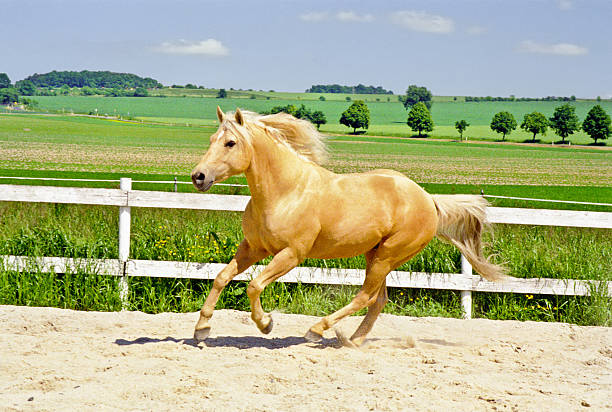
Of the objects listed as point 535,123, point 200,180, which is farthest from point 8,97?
point 200,180

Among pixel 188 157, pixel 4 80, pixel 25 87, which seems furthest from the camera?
pixel 25 87

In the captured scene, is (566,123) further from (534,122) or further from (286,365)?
(286,365)

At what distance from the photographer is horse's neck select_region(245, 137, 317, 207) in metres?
5.09

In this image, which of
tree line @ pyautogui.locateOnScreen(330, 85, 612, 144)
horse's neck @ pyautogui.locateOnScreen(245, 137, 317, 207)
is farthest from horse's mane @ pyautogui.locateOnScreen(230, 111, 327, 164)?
tree line @ pyautogui.locateOnScreen(330, 85, 612, 144)

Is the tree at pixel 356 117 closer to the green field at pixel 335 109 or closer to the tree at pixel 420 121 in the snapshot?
the green field at pixel 335 109

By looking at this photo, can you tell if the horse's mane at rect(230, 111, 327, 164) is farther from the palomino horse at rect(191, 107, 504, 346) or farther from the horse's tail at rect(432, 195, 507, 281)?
the horse's tail at rect(432, 195, 507, 281)

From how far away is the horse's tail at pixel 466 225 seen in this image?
6031mm

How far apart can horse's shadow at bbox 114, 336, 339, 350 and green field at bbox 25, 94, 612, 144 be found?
120m

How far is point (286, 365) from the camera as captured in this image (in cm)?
485

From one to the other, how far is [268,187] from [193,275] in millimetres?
2620

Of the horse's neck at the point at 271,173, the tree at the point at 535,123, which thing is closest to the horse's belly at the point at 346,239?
the horse's neck at the point at 271,173

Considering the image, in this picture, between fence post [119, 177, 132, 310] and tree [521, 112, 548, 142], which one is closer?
fence post [119, 177, 132, 310]

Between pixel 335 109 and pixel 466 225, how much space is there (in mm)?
153344

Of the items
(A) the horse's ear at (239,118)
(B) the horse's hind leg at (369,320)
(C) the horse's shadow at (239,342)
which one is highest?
(A) the horse's ear at (239,118)
